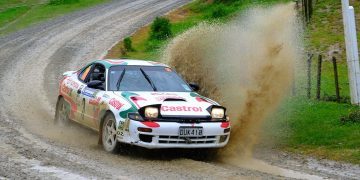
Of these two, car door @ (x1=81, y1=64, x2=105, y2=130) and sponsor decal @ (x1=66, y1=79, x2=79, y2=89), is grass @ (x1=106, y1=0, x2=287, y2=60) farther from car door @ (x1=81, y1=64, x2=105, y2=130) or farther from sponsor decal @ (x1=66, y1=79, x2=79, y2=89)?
car door @ (x1=81, y1=64, x2=105, y2=130)

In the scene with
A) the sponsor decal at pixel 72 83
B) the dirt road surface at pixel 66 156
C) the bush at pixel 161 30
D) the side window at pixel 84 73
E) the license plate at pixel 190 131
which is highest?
the bush at pixel 161 30

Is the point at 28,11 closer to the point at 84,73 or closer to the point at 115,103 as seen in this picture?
the point at 84,73

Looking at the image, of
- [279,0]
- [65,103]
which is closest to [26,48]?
[279,0]

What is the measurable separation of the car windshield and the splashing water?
4.52 feet

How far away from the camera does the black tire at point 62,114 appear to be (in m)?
13.2

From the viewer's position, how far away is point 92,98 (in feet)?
38.3

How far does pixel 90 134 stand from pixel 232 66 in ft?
18.2

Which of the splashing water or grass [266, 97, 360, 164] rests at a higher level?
the splashing water

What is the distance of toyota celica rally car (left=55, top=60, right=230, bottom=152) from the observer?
10.1 m

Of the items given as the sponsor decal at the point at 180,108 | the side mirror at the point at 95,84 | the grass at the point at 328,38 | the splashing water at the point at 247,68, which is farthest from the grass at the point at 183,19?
the sponsor decal at the point at 180,108

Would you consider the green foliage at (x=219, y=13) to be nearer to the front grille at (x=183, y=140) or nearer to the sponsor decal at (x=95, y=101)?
the sponsor decal at (x=95, y=101)

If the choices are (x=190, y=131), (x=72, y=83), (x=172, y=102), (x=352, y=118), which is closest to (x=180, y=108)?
(x=172, y=102)

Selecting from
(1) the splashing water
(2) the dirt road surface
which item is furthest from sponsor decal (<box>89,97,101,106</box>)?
(1) the splashing water

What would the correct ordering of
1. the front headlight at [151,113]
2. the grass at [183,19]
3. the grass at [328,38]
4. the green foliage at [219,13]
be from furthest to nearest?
the green foliage at [219,13] < the grass at [183,19] < the grass at [328,38] < the front headlight at [151,113]
